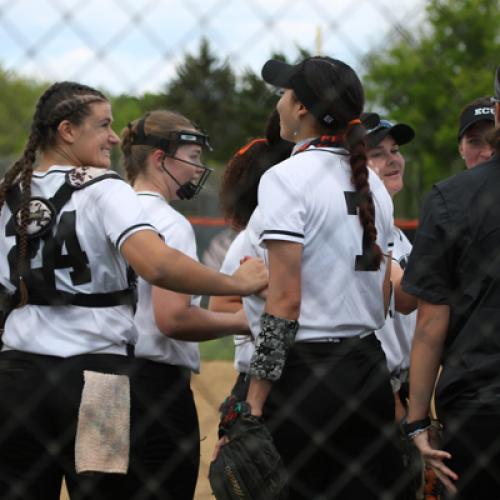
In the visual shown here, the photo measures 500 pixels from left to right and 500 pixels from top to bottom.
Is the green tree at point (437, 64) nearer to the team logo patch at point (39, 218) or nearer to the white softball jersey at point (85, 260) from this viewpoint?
the white softball jersey at point (85, 260)

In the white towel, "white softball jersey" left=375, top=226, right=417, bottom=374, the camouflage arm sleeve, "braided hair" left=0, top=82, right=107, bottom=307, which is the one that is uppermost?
"braided hair" left=0, top=82, right=107, bottom=307

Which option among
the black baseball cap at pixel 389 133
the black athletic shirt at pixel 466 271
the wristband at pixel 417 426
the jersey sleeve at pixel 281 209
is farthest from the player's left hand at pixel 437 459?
the black baseball cap at pixel 389 133

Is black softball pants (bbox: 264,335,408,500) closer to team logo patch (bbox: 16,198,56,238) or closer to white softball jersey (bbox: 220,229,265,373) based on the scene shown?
white softball jersey (bbox: 220,229,265,373)

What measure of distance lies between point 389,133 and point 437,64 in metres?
1.24

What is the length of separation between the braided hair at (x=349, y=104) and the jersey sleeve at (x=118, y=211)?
0.59m

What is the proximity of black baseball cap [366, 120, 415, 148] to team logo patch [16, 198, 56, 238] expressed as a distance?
1.44m

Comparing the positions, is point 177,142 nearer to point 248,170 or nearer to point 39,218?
point 248,170

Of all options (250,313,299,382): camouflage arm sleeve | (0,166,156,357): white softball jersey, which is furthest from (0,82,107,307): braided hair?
(250,313,299,382): camouflage arm sleeve

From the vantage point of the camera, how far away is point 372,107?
270 cm

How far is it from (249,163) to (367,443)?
3.93 ft

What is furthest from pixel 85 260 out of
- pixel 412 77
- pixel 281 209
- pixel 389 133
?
pixel 389 133

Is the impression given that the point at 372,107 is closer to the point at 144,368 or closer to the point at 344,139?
Answer: the point at 344,139

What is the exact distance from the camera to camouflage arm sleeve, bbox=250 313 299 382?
2.37 m

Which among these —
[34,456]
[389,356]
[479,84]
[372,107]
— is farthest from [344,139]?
[34,456]
